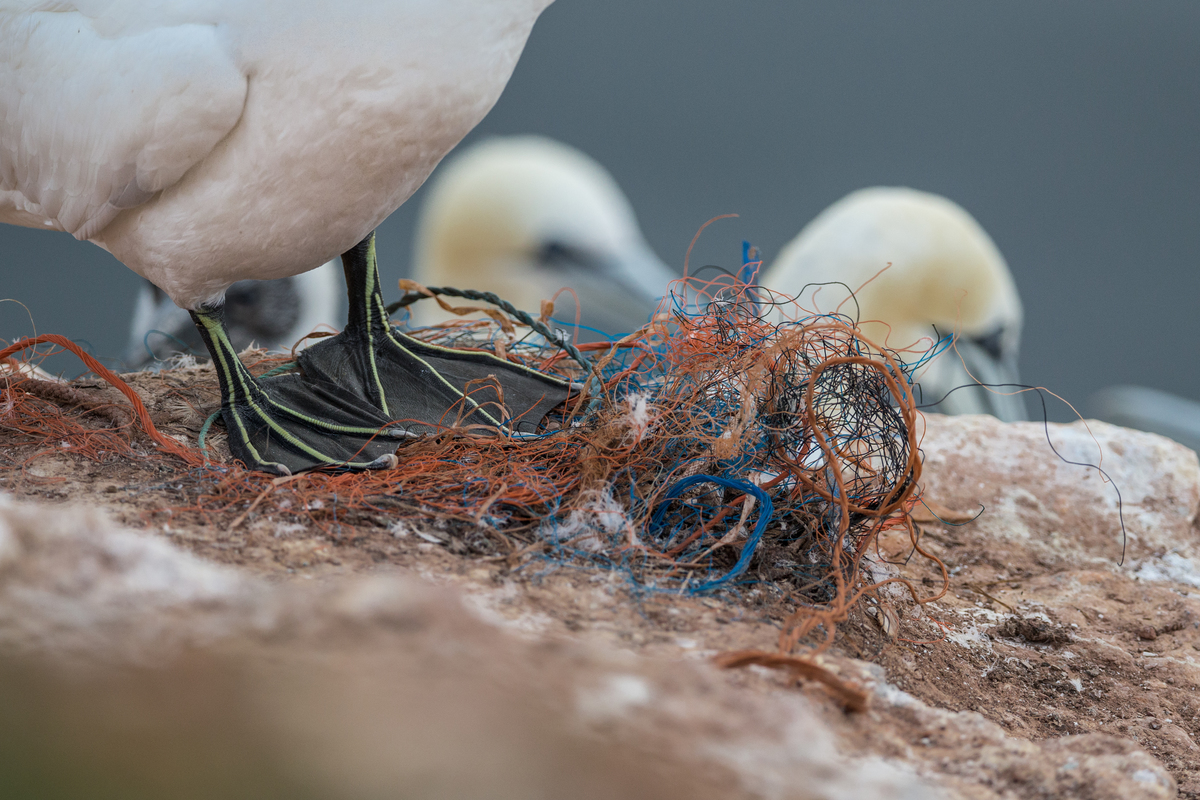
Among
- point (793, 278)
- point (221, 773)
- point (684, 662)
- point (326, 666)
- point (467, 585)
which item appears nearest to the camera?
point (221, 773)

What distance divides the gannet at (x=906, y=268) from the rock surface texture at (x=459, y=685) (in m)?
2.43

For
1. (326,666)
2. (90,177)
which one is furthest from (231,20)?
(326,666)

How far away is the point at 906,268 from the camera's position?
4031 millimetres

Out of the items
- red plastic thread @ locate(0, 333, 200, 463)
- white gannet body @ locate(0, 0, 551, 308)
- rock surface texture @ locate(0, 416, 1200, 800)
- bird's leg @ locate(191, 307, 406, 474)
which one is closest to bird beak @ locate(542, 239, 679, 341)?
bird's leg @ locate(191, 307, 406, 474)

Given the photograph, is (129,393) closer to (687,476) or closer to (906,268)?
(687,476)

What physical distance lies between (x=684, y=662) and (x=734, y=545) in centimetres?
44

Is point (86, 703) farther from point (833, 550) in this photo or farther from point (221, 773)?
point (833, 550)

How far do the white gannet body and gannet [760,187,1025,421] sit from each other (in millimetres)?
2448

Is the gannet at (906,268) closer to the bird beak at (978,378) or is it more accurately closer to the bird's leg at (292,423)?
the bird beak at (978,378)

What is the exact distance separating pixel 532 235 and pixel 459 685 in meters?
4.34

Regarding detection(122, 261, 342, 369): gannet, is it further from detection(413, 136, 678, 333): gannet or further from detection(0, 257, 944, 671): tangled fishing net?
detection(0, 257, 944, 671): tangled fishing net

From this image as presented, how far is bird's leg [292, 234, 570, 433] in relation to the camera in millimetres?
2004

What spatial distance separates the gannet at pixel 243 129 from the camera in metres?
1.50

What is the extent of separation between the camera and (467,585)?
4.45 feet
